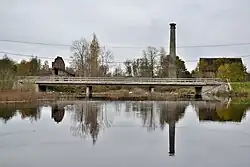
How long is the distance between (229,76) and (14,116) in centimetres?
4901

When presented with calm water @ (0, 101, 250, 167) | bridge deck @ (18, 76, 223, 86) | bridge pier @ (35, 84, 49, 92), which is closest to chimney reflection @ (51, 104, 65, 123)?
calm water @ (0, 101, 250, 167)

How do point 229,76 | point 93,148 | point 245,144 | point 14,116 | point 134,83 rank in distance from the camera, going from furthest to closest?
point 229,76, point 134,83, point 14,116, point 245,144, point 93,148

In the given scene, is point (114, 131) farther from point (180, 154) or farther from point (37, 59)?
point (37, 59)

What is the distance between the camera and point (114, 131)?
1784 cm

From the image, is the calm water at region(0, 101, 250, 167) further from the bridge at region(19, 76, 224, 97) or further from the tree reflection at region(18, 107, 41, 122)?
the bridge at region(19, 76, 224, 97)

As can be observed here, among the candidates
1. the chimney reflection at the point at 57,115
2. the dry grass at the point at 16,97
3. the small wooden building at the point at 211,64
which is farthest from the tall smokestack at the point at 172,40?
the chimney reflection at the point at 57,115

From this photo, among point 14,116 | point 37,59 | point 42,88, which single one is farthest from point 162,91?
point 14,116

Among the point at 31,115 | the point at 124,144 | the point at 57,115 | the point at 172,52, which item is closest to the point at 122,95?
the point at 172,52

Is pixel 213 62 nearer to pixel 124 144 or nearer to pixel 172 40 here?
pixel 172 40

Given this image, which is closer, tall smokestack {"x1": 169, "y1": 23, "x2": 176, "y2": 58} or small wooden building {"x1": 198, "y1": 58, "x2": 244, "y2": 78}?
tall smokestack {"x1": 169, "y1": 23, "x2": 176, "y2": 58}

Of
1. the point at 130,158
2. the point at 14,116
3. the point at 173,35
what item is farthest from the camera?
the point at 173,35

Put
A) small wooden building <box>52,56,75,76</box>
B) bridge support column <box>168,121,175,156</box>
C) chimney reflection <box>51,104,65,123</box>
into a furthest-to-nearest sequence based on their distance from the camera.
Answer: small wooden building <box>52,56,75,76</box>
chimney reflection <box>51,104,65,123</box>
bridge support column <box>168,121,175,156</box>

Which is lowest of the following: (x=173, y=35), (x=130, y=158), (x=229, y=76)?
(x=130, y=158)

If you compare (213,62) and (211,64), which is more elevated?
(213,62)
